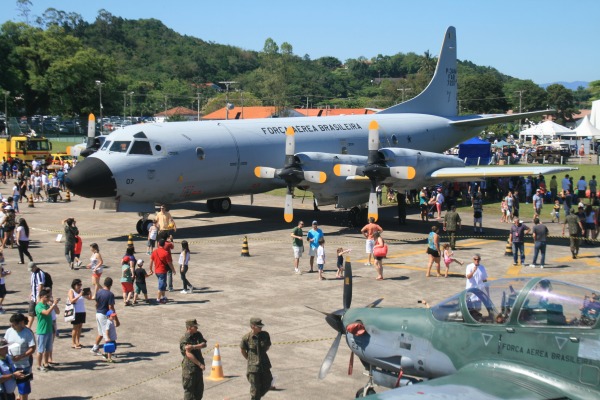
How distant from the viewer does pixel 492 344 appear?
8703 mm

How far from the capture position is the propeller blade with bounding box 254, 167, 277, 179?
1053 inches

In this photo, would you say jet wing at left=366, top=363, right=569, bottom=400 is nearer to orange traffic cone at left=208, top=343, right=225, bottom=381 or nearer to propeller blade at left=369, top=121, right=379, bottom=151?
orange traffic cone at left=208, top=343, right=225, bottom=381

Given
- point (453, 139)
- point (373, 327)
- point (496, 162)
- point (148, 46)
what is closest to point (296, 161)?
point (453, 139)

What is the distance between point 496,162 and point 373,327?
161ft

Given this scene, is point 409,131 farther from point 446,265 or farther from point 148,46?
point 148,46

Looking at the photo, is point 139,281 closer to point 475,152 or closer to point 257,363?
point 257,363

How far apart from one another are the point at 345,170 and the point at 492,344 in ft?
57.9

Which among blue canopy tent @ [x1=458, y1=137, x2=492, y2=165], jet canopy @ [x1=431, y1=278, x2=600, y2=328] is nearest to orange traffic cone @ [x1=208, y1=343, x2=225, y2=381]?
jet canopy @ [x1=431, y1=278, x2=600, y2=328]

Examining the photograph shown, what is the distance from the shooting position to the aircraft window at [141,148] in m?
24.4

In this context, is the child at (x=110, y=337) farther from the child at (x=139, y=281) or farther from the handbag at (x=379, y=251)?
the handbag at (x=379, y=251)

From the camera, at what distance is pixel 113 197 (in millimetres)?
24047

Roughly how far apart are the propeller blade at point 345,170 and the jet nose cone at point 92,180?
790cm

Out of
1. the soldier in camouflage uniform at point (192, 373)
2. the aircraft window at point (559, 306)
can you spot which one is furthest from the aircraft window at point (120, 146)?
the aircraft window at point (559, 306)

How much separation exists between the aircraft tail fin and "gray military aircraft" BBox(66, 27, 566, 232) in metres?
5.66
